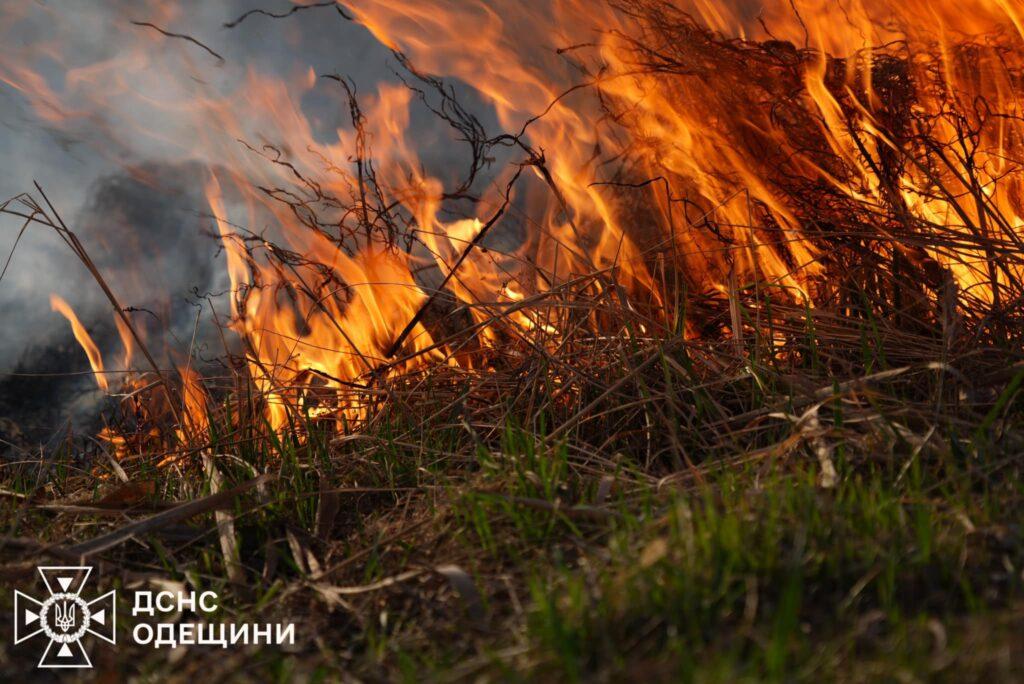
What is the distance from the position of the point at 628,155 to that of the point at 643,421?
1502 millimetres

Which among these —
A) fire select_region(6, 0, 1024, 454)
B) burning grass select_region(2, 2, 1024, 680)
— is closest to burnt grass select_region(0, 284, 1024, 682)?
burning grass select_region(2, 2, 1024, 680)

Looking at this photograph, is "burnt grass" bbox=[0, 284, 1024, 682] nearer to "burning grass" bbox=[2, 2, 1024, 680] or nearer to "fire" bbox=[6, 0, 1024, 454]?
"burning grass" bbox=[2, 2, 1024, 680]

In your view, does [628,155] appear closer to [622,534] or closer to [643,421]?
[643,421]

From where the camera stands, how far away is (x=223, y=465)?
1952 mm

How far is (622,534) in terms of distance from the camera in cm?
117

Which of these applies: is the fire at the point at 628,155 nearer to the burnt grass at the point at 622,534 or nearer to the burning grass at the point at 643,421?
the burning grass at the point at 643,421

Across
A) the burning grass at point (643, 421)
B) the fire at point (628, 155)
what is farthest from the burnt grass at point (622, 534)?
the fire at point (628, 155)

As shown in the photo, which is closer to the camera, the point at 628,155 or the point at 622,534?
the point at 622,534

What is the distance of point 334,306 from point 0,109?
131 inches

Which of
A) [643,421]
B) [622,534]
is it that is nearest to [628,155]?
[643,421]

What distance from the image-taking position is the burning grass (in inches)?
40.8

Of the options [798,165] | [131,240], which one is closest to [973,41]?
[798,165]

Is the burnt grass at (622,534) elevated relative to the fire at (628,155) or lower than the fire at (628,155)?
lower

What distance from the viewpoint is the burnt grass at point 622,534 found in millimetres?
977
